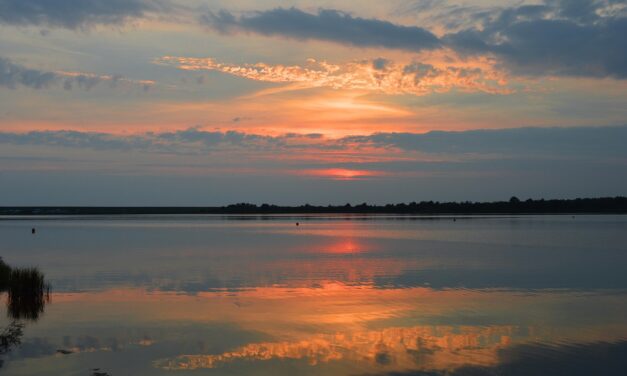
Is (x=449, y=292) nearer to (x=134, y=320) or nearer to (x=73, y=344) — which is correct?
(x=134, y=320)

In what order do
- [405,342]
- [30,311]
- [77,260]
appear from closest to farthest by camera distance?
[405,342]
[30,311]
[77,260]

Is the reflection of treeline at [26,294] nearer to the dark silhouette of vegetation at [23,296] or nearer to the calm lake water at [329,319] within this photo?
the dark silhouette of vegetation at [23,296]

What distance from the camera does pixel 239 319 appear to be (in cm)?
1927

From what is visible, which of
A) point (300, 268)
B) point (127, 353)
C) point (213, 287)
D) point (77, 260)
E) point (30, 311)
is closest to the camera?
point (127, 353)

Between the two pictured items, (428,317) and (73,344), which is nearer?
(73,344)

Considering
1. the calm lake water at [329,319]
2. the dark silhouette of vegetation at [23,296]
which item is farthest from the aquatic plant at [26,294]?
the calm lake water at [329,319]

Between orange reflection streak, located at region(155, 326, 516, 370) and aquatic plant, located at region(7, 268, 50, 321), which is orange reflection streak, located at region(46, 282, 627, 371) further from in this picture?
aquatic plant, located at region(7, 268, 50, 321)

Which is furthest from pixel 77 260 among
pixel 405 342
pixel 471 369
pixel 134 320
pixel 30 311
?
pixel 471 369

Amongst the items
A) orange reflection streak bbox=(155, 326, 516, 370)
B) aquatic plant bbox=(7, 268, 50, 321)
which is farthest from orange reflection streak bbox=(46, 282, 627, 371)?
aquatic plant bbox=(7, 268, 50, 321)

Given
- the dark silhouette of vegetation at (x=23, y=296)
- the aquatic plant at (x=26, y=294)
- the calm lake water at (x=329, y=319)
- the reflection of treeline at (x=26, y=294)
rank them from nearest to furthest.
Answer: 1. the calm lake water at (x=329, y=319)
2. the dark silhouette of vegetation at (x=23, y=296)
3. the reflection of treeline at (x=26, y=294)
4. the aquatic plant at (x=26, y=294)

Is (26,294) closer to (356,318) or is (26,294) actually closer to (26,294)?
(26,294)

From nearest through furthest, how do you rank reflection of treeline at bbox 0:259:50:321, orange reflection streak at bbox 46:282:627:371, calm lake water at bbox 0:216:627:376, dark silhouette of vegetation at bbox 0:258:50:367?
calm lake water at bbox 0:216:627:376 < orange reflection streak at bbox 46:282:627:371 < dark silhouette of vegetation at bbox 0:258:50:367 < reflection of treeline at bbox 0:259:50:321

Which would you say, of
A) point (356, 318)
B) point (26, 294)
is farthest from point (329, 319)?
point (26, 294)

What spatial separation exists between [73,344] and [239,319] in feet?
16.7
